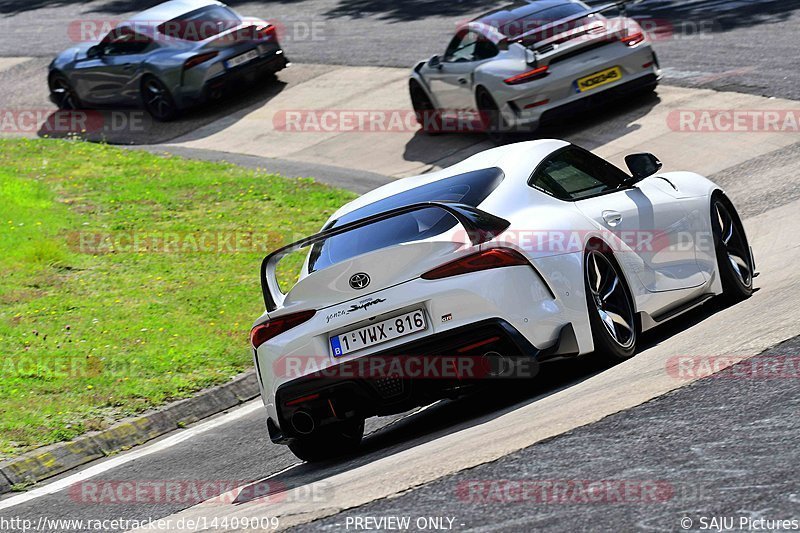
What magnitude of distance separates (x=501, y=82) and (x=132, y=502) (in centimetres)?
1024

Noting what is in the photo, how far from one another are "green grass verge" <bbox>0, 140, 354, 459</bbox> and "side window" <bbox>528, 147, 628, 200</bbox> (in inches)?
140

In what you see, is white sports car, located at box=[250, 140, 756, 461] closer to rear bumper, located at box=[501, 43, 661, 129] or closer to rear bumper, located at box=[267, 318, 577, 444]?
rear bumper, located at box=[267, 318, 577, 444]

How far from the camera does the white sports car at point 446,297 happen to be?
6.54 m

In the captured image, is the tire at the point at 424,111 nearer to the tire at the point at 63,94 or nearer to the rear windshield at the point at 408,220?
the tire at the point at 63,94

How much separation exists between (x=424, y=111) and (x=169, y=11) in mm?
5782

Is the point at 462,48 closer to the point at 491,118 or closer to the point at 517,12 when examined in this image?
the point at 517,12

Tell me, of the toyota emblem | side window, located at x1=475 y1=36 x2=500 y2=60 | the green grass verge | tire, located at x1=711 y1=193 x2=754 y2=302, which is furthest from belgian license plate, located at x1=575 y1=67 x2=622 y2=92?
the toyota emblem

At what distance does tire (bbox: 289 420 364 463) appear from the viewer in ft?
23.7

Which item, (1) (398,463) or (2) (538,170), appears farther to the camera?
(2) (538,170)

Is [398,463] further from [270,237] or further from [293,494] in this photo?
[270,237]

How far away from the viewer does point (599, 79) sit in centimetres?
1602

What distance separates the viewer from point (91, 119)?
2230 cm

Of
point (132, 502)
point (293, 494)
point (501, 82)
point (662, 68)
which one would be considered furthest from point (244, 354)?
point (662, 68)

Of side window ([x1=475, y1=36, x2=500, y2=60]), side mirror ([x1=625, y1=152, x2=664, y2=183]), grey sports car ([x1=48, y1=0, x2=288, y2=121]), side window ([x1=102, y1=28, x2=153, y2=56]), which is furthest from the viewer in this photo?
side window ([x1=102, y1=28, x2=153, y2=56])
